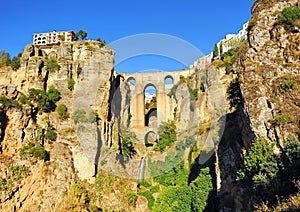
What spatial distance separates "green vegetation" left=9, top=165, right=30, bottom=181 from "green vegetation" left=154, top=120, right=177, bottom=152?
1784cm

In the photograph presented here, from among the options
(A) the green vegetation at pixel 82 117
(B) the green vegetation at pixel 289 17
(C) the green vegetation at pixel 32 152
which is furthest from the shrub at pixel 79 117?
(B) the green vegetation at pixel 289 17

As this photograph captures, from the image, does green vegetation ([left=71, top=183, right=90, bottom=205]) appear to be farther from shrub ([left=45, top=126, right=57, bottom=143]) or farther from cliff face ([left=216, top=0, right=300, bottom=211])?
cliff face ([left=216, top=0, right=300, bottom=211])

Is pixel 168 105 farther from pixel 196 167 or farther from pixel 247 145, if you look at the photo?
pixel 247 145

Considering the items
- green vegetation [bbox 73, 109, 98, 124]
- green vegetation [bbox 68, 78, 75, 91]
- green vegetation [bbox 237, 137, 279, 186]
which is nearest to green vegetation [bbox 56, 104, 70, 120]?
green vegetation [bbox 73, 109, 98, 124]

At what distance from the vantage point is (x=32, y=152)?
25109 millimetres

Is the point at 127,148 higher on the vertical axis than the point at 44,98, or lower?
lower

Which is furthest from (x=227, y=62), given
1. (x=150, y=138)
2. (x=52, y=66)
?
(x=52, y=66)

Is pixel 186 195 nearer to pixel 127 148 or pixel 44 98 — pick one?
pixel 127 148

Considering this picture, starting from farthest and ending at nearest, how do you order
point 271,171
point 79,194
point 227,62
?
point 227,62, point 79,194, point 271,171

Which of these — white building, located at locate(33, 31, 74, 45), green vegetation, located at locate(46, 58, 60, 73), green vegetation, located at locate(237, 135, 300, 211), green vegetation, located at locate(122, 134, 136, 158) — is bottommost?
green vegetation, located at locate(237, 135, 300, 211)

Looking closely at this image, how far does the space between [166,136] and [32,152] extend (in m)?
18.8

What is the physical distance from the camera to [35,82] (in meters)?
30.5

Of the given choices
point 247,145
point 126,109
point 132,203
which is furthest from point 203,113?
point 247,145

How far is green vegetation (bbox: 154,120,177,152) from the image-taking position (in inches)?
1511
